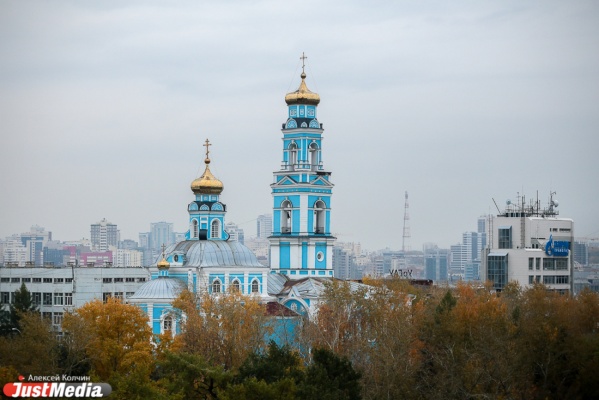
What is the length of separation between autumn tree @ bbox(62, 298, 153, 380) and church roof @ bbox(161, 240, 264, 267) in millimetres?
9901

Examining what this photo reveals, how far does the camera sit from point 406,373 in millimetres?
41562

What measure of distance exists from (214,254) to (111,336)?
1292 centimetres

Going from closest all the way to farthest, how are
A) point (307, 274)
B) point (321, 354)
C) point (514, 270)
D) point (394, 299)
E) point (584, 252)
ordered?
point (321, 354)
point (394, 299)
point (307, 274)
point (514, 270)
point (584, 252)

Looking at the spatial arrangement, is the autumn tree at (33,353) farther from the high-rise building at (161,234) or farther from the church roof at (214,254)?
the high-rise building at (161,234)

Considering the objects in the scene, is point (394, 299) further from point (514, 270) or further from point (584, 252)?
point (584, 252)

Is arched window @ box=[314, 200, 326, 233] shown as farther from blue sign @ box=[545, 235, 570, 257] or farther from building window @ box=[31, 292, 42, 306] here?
blue sign @ box=[545, 235, 570, 257]

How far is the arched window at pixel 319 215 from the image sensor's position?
210ft

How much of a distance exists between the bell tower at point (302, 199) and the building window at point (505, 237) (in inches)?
858

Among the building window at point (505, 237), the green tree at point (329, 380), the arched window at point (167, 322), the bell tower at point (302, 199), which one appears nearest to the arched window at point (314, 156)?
the bell tower at point (302, 199)

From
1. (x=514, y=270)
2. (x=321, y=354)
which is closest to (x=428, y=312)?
(x=321, y=354)

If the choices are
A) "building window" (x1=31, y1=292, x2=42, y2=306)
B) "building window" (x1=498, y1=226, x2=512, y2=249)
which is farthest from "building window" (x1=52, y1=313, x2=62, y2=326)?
"building window" (x1=498, y1=226, x2=512, y2=249)

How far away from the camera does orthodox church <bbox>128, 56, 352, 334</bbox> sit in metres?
58.8

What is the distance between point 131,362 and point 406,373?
8397 mm

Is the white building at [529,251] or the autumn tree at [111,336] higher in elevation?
the white building at [529,251]
